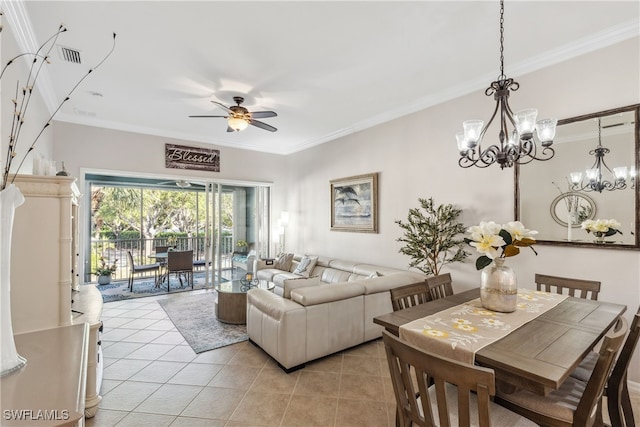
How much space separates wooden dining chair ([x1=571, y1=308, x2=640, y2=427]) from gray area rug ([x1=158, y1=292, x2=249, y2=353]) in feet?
10.3

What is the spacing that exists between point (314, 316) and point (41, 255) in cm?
211

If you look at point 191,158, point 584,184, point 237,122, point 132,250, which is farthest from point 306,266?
point 132,250

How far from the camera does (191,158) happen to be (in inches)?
223

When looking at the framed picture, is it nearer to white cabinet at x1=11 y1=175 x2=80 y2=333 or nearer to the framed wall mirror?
the framed wall mirror

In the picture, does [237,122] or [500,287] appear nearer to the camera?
[500,287]

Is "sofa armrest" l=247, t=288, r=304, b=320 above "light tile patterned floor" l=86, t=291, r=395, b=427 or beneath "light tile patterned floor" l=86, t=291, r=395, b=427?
A: above

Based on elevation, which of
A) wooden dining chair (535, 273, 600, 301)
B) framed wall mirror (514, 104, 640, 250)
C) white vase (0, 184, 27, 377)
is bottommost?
wooden dining chair (535, 273, 600, 301)

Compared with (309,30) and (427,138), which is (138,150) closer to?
(309,30)

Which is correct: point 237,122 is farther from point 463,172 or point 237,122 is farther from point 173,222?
point 173,222

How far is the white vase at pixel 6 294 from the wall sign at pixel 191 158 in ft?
15.1

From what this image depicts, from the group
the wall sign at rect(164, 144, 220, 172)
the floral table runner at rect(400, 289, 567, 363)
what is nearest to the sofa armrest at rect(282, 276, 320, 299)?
the floral table runner at rect(400, 289, 567, 363)

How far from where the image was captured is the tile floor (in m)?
2.14

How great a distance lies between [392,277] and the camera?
3547 mm

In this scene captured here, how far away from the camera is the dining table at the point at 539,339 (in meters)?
1.24
